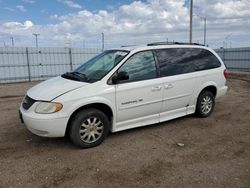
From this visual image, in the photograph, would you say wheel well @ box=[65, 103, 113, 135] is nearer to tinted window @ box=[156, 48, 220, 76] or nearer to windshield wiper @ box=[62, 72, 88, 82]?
windshield wiper @ box=[62, 72, 88, 82]

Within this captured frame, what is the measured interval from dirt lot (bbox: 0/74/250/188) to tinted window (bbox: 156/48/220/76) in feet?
4.09

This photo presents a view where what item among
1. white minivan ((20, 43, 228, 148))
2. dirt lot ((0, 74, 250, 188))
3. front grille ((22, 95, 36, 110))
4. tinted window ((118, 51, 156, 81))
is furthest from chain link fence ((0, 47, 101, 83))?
tinted window ((118, 51, 156, 81))

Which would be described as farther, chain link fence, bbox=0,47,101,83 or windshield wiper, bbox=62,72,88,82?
chain link fence, bbox=0,47,101,83

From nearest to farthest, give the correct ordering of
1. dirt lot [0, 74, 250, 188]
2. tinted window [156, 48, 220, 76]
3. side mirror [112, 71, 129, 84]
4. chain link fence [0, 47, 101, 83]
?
dirt lot [0, 74, 250, 188]
side mirror [112, 71, 129, 84]
tinted window [156, 48, 220, 76]
chain link fence [0, 47, 101, 83]

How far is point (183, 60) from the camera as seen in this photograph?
5414mm

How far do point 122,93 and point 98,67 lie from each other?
80cm

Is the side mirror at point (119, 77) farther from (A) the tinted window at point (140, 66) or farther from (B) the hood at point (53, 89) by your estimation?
(B) the hood at point (53, 89)

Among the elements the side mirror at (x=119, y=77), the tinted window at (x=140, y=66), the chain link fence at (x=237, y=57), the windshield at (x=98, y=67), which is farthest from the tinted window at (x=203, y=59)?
the chain link fence at (x=237, y=57)

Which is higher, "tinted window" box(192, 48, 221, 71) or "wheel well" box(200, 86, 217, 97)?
"tinted window" box(192, 48, 221, 71)

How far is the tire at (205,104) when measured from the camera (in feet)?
18.8

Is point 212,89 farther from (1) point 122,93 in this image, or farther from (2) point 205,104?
(1) point 122,93

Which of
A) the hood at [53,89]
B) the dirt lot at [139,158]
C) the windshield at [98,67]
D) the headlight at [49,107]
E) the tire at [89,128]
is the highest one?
the windshield at [98,67]

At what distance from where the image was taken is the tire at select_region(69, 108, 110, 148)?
4.06 meters

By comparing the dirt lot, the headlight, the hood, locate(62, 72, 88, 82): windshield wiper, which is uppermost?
locate(62, 72, 88, 82): windshield wiper
